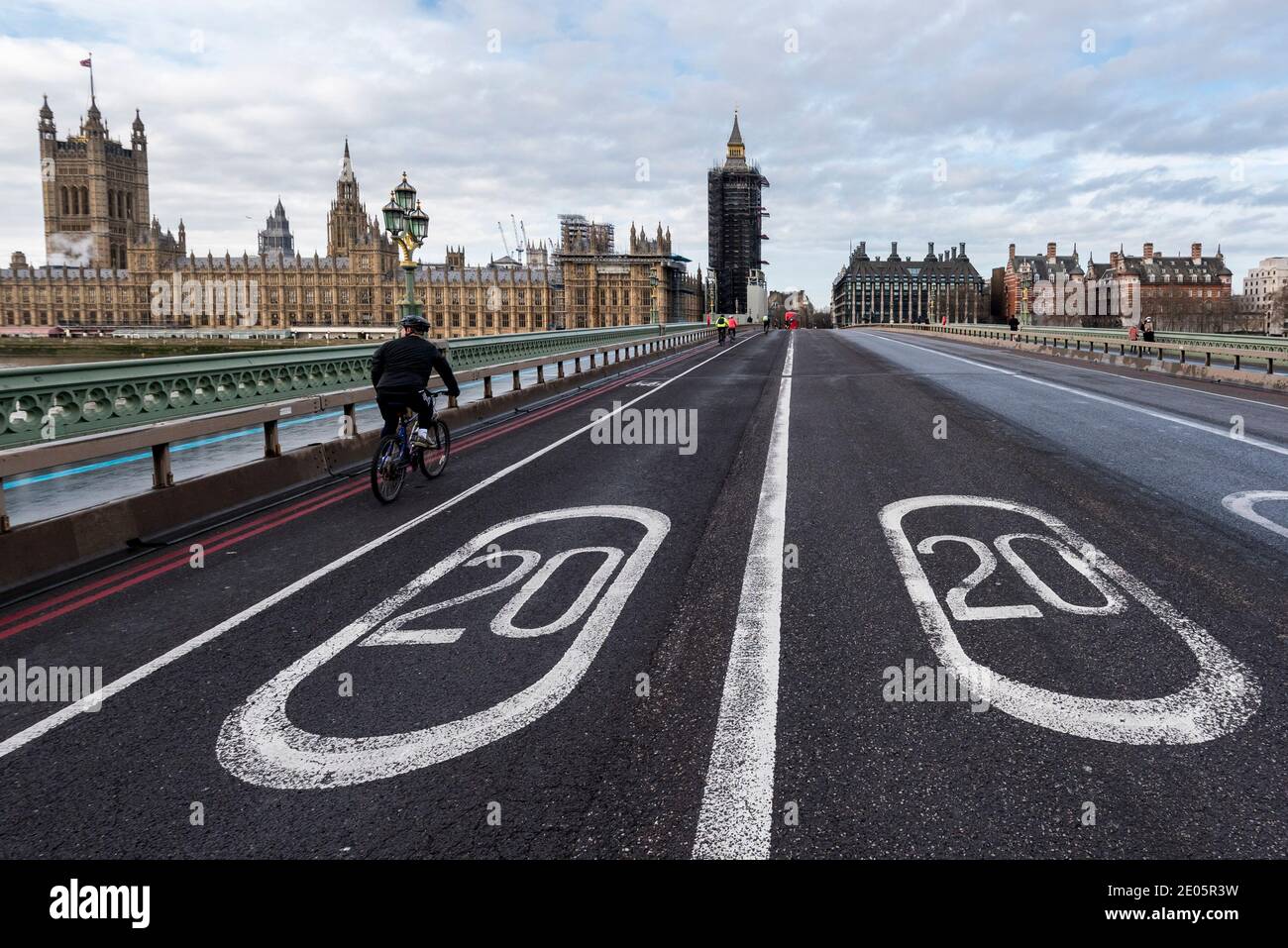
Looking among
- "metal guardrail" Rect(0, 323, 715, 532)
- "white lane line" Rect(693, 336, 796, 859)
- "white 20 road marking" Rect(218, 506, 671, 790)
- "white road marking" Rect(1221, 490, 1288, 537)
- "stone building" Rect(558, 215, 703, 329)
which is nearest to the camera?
"white lane line" Rect(693, 336, 796, 859)

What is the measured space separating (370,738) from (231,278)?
653 ft

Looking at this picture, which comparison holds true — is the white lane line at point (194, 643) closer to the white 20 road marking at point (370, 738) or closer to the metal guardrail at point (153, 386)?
the white 20 road marking at point (370, 738)

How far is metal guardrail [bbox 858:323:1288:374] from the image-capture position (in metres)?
25.3

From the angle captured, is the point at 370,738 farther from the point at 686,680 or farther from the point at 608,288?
the point at 608,288

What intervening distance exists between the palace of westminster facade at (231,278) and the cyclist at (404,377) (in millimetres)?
166918

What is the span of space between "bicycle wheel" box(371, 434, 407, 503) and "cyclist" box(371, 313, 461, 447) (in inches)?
15.0

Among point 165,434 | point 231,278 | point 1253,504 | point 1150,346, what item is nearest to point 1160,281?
point 1150,346

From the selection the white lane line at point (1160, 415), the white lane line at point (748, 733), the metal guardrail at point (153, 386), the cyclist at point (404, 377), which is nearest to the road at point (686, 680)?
the white lane line at point (748, 733)

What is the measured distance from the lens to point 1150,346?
108 feet

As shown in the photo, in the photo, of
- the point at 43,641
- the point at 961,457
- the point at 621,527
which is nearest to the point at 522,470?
the point at 621,527

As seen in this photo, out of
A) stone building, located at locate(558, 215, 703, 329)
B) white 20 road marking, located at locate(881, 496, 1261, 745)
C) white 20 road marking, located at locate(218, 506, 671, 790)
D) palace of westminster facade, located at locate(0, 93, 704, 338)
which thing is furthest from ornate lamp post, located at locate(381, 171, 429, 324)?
stone building, located at locate(558, 215, 703, 329)

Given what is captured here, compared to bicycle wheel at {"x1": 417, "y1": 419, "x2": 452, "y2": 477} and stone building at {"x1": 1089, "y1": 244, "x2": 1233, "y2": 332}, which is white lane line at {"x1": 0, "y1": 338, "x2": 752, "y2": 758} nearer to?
bicycle wheel at {"x1": 417, "y1": 419, "x2": 452, "y2": 477}

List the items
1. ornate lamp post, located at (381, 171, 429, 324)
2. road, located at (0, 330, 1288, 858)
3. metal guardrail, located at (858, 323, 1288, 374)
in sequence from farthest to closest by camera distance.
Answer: metal guardrail, located at (858, 323, 1288, 374) < ornate lamp post, located at (381, 171, 429, 324) < road, located at (0, 330, 1288, 858)
